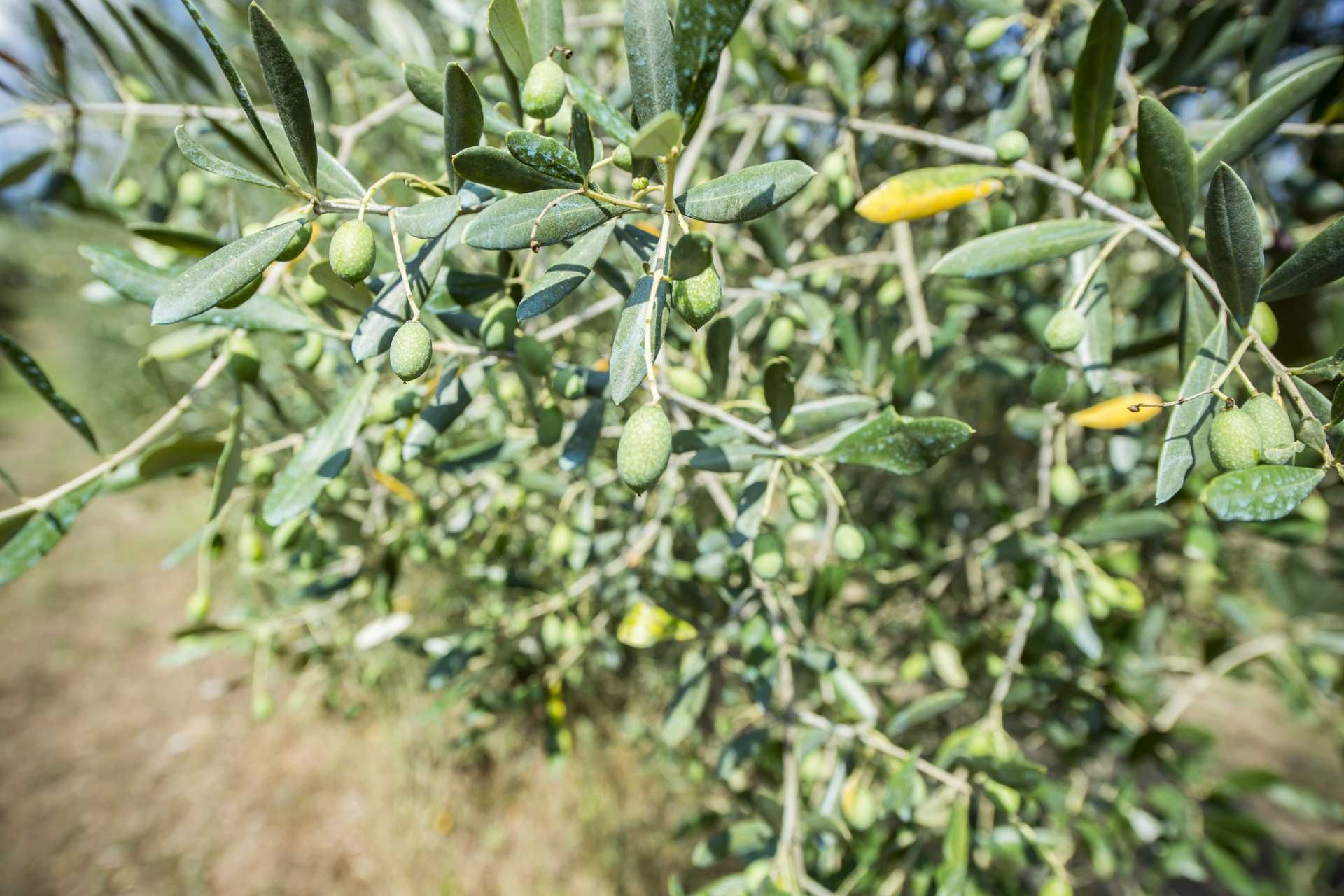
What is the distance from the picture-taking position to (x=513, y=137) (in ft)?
1.43

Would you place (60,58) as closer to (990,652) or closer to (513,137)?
(513,137)

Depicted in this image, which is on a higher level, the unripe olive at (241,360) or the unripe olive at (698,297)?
the unripe olive at (698,297)

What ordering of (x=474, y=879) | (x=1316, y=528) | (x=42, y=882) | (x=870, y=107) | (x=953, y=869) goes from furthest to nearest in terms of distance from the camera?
(x=42, y=882), (x=474, y=879), (x=870, y=107), (x=1316, y=528), (x=953, y=869)

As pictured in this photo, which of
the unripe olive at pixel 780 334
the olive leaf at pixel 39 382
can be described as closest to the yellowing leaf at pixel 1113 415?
the unripe olive at pixel 780 334

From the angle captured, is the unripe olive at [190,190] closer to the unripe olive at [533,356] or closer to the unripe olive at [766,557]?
the unripe olive at [533,356]

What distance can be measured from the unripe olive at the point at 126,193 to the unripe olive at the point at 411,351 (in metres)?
0.91

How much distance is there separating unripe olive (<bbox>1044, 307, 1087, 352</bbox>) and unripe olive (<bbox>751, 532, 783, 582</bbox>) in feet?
1.15

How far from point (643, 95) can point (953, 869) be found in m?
0.96

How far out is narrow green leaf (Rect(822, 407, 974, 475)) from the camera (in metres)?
0.62

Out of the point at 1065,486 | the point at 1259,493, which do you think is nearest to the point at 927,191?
the point at 1259,493

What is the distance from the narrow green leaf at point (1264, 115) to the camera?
642 mm

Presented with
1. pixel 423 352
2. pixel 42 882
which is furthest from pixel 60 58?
pixel 42 882

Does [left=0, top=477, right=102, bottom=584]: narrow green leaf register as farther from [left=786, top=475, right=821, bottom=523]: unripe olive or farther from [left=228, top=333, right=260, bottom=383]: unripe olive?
[left=786, top=475, right=821, bottom=523]: unripe olive

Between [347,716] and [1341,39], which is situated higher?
[1341,39]
